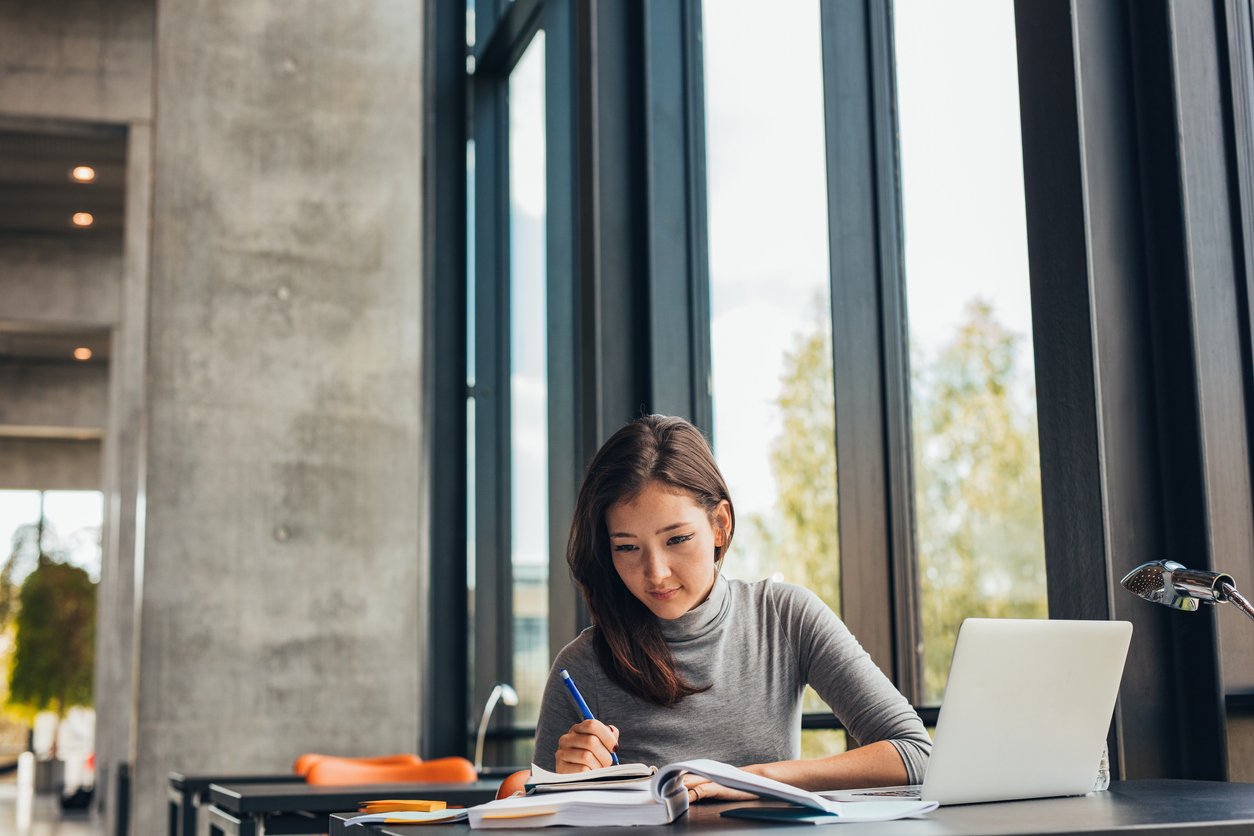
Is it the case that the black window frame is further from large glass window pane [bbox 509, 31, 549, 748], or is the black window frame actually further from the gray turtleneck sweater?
the gray turtleneck sweater

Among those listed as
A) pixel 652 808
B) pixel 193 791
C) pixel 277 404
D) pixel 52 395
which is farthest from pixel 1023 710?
pixel 52 395

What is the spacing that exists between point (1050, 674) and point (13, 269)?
12.8m

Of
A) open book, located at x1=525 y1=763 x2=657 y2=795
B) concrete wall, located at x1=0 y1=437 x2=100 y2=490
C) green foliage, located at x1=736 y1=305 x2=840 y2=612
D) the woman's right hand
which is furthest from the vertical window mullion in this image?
concrete wall, located at x1=0 y1=437 x2=100 y2=490

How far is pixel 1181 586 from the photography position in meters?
1.70

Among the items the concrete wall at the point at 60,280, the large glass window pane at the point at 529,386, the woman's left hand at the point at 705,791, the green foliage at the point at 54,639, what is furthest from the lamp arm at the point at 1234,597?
the green foliage at the point at 54,639

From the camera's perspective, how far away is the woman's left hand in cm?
155

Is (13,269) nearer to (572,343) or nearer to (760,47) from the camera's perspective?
(572,343)

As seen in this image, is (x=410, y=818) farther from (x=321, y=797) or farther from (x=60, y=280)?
(x=60, y=280)

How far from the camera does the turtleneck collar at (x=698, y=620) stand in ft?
7.16

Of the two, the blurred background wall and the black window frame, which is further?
the blurred background wall

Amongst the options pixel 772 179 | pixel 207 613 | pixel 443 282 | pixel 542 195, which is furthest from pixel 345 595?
pixel 772 179

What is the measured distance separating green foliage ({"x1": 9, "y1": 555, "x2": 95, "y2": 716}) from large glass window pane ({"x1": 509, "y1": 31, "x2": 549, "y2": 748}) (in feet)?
43.2

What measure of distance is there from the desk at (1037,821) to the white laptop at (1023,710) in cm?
3

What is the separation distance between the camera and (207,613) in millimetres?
5672
